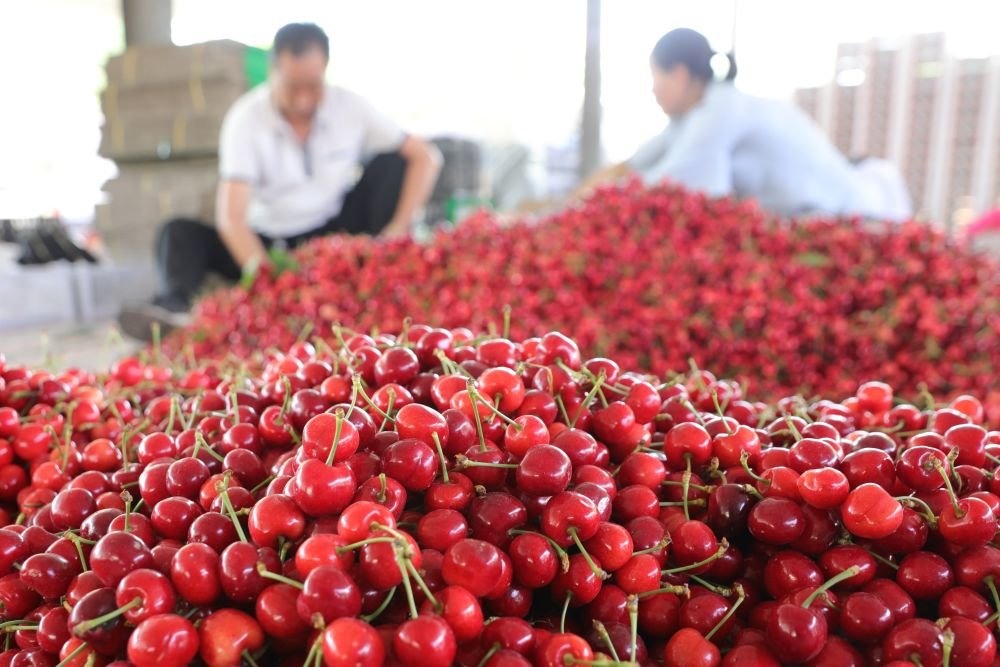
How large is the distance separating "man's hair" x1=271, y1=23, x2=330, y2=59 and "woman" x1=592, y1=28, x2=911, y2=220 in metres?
1.34

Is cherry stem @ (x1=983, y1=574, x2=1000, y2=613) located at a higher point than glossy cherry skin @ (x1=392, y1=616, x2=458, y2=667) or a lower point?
lower

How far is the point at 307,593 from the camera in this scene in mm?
467

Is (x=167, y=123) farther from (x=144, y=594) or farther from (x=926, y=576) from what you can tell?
(x=926, y=576)

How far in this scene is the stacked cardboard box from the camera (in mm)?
3805

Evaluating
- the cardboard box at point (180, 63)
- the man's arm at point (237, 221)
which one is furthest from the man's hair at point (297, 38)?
the cardboard box at point (180, 63)

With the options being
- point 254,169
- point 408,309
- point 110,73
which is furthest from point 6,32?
point 408,309

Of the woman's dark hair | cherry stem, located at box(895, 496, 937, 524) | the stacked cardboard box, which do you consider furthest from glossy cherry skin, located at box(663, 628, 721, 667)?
the stacked cardboard box

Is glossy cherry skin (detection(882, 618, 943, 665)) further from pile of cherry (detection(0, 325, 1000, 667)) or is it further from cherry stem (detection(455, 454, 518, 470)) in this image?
cherry stem (detection(455, 454, 518, 470))

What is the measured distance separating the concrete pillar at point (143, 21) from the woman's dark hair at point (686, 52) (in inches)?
130

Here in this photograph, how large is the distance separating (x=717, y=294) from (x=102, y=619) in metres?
1.72

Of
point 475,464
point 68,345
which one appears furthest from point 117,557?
point 68,345

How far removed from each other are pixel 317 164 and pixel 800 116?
203 centimetres

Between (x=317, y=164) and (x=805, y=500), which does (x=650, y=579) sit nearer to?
(x=805, y=500)

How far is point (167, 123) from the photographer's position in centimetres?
388
